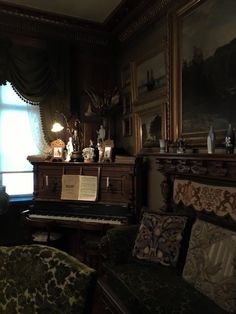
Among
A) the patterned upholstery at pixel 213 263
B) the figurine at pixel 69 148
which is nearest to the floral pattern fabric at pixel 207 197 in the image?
the patterned upholstery at pixel 213 263

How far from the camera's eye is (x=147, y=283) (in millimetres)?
2139

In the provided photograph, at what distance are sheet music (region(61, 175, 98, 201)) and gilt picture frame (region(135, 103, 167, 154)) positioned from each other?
711mm

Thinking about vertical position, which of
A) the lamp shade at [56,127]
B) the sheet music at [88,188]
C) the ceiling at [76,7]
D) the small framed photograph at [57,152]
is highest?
the ceiling at [76,7]

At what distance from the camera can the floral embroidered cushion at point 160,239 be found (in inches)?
95.0

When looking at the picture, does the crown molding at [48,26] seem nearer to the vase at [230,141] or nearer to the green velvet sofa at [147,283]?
the vase at [230,141]

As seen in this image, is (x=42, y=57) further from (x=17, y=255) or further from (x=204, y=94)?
(x=17, y=255)

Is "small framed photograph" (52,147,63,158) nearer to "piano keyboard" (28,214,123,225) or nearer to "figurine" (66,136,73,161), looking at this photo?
"figurine" (66,136,73,161)

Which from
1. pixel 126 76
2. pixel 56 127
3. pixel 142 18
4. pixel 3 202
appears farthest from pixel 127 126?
pixel 3 202

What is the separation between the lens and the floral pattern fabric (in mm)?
2309

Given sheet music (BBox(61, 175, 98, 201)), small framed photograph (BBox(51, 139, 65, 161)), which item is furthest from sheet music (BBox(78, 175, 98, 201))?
small framed photograph (BBox(51, 139, 65, 161))

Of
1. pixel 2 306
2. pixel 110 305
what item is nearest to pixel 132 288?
pixel 110 305

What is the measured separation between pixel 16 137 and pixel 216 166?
111 inches

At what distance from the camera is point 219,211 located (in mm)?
2387

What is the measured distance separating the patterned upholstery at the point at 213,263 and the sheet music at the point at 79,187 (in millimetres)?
1556
